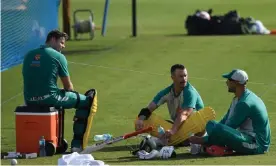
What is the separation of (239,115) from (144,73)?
10.1 metres

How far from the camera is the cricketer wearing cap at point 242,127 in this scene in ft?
39.3

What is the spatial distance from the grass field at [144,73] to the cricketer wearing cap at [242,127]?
225mm

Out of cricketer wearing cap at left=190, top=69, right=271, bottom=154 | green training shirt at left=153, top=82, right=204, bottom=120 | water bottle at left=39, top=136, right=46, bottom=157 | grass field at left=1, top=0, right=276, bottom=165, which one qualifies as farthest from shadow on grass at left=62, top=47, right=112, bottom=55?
cricketer wearing cap at left=190, top=69, right=271, bottom=154

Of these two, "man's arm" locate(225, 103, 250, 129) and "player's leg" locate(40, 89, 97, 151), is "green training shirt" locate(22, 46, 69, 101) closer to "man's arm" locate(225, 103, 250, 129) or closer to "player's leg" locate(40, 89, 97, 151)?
"player's leg" locate(40, 89, 97, 151)

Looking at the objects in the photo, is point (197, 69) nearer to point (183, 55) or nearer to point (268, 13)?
point (183, 55)

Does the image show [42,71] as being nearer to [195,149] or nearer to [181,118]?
[181,118]

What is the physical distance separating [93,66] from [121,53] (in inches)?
85.2

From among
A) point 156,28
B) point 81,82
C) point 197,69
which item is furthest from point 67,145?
point 156,28

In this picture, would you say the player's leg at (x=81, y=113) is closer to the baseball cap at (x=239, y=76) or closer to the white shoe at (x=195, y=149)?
the white shoe at (x=195, y=149)

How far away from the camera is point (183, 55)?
2445 cm

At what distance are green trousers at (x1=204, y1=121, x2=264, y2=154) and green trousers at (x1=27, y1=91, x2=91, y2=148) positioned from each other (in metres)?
1.86

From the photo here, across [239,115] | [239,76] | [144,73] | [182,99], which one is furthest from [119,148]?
[144,73]

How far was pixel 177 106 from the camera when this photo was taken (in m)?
13.3

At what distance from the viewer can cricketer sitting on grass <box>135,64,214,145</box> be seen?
1281 centimetres
